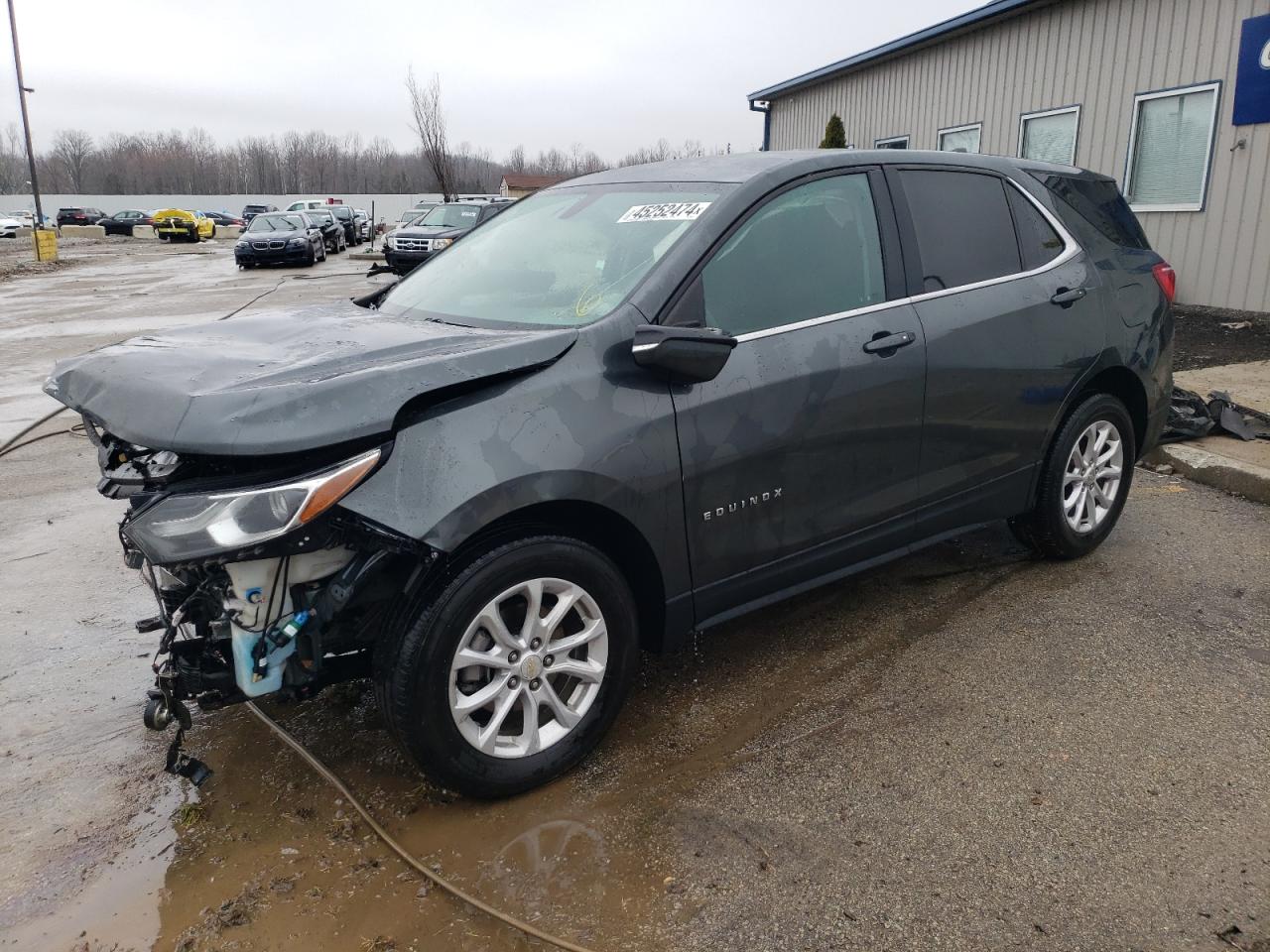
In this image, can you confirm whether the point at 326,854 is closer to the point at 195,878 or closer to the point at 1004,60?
the point at 195,878

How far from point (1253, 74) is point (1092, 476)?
8.19 m

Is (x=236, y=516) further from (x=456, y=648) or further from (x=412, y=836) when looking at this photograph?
(x=412, y=836)

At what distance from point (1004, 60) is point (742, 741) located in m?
13.5

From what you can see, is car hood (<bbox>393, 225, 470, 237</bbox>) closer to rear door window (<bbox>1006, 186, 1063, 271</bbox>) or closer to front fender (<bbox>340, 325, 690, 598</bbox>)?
rear door window (<bbox>1006, 186, 1063, 271</bbox>)

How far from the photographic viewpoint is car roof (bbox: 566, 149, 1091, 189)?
11.0ft

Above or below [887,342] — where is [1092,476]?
below

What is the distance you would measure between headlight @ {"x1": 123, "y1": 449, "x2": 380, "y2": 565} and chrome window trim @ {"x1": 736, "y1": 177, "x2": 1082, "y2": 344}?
4.57ft

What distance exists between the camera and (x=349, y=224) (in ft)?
133

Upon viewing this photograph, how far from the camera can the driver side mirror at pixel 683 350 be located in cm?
269

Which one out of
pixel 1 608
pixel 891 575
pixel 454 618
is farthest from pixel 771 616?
pixel 1 608

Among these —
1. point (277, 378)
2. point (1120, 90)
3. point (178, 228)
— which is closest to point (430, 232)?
point (1120, 90)

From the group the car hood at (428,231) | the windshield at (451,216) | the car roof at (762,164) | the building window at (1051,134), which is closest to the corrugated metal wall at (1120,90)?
the building window at (1051,134)

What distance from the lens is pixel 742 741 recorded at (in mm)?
3066

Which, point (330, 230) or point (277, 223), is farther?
point (330, 230)
